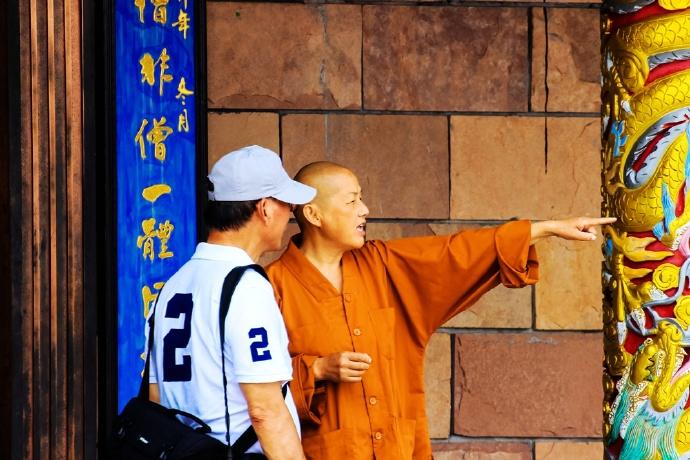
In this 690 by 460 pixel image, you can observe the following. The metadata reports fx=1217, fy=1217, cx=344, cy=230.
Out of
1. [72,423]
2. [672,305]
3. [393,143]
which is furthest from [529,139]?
[72,423]

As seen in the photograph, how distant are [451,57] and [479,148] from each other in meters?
0.48

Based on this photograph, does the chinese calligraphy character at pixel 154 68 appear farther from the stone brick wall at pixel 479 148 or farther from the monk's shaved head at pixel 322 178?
the monk's shaved head at pixel 322 178

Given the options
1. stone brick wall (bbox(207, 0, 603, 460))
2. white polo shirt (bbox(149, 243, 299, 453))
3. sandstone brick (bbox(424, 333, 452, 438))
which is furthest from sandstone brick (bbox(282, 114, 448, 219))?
white polo shirt (bbox(149, 243, 299, 453))

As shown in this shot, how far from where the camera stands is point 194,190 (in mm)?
5652

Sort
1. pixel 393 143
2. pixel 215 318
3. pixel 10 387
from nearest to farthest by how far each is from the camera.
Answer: pixel 215 318, pixel 10 387, pixel 393 143

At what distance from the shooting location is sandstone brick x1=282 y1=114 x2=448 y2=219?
6086mm

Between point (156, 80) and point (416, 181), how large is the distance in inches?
60.6

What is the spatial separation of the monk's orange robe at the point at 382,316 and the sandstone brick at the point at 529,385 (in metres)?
1.82

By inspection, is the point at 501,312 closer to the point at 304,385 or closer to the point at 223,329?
the point at 304,385

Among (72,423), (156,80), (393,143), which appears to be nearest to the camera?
(72,423)

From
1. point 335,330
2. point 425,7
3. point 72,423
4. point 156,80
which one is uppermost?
point 425,7

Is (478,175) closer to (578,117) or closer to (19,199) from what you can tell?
(578,117)

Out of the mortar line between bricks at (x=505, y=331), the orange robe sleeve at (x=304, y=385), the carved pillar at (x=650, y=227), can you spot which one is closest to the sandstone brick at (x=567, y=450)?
the mortar line between bricks at (x=505, y=331)

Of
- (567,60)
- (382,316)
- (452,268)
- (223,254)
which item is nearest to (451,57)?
(567,60)
